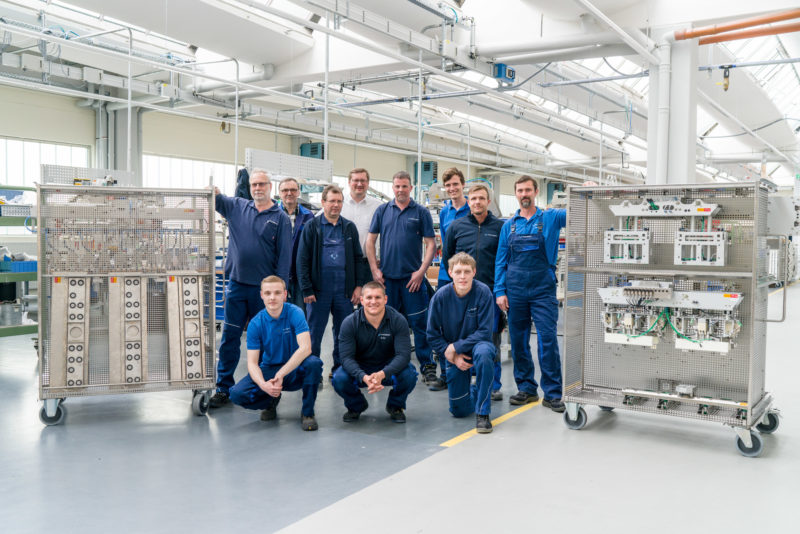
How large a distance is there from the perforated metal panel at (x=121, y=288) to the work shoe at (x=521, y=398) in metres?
2.08

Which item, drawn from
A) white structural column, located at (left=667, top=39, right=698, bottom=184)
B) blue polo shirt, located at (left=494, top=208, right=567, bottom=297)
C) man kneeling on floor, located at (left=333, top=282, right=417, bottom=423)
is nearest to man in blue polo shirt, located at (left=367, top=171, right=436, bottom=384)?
blue polo shirt, located at (left=494, top=208, right=567, bottom=297)

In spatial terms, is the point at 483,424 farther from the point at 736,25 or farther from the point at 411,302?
the point at 736,25

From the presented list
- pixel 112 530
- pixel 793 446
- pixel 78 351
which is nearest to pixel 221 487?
pixel 112 530

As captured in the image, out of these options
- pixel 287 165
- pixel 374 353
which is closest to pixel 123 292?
pixel 374 353

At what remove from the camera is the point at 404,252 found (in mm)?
5164

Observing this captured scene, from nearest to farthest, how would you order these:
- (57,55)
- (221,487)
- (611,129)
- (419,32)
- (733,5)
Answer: (221,487) < (733,5) < (419,32) < (57,55) < (611,129)

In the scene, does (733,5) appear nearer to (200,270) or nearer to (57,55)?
(200,270)

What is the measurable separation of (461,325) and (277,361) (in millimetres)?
1212

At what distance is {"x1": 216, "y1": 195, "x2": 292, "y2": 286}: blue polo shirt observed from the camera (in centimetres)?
456

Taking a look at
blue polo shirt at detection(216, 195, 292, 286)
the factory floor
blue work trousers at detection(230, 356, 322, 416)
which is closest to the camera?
the factory floor

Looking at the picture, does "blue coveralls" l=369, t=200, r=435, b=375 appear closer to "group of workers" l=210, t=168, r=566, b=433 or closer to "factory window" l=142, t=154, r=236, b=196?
"group of workers" l=210, t=168, r=566, b=433

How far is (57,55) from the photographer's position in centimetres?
947

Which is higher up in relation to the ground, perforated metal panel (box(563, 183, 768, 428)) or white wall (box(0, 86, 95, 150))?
white wall (box(0, 86, 95, 150))

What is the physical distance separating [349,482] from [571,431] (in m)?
1.57
